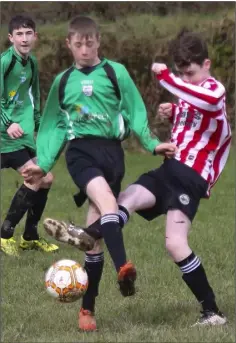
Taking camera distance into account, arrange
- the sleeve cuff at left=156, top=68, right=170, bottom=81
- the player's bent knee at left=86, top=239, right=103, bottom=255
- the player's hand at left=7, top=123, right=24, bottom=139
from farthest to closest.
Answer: the player's hand at left=7, top=123, right=24, bottom=139 < the player's bent knee at left=86, top=239, right=103, bottom=255 < the sleeve cuff at left=156, top=68, right=170, bottom=81

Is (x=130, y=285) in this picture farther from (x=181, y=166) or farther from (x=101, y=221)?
(x=181, y=166)

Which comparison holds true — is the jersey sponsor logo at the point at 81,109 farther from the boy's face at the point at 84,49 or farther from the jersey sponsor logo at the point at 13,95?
the jersey sponsor logo at the point at 13,95

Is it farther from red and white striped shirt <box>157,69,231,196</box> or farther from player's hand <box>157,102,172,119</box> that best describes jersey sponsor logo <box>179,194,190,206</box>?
player's hand <box>157,102,172,119</box>

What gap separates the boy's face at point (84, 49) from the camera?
5645 mm

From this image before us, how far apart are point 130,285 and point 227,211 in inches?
247

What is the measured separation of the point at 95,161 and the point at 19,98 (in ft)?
10.5

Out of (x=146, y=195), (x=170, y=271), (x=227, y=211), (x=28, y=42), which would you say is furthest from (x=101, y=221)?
(x=227, y=211)

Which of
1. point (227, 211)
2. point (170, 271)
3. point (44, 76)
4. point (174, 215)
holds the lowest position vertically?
point (44, 76)

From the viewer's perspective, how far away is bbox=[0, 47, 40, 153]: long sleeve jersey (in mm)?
8445

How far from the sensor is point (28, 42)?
8398 millimetres

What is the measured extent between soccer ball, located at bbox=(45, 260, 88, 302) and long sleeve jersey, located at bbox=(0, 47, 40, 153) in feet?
10.6

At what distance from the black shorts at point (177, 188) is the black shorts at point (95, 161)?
0.22 metres

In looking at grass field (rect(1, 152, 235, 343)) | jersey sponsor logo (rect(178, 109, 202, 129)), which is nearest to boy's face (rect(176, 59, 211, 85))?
jersey sponsor logo (rect(178, 109, 202, 129))

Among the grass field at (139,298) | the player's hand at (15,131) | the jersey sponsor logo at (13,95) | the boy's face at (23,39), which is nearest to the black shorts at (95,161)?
the grass field at (139,298)
